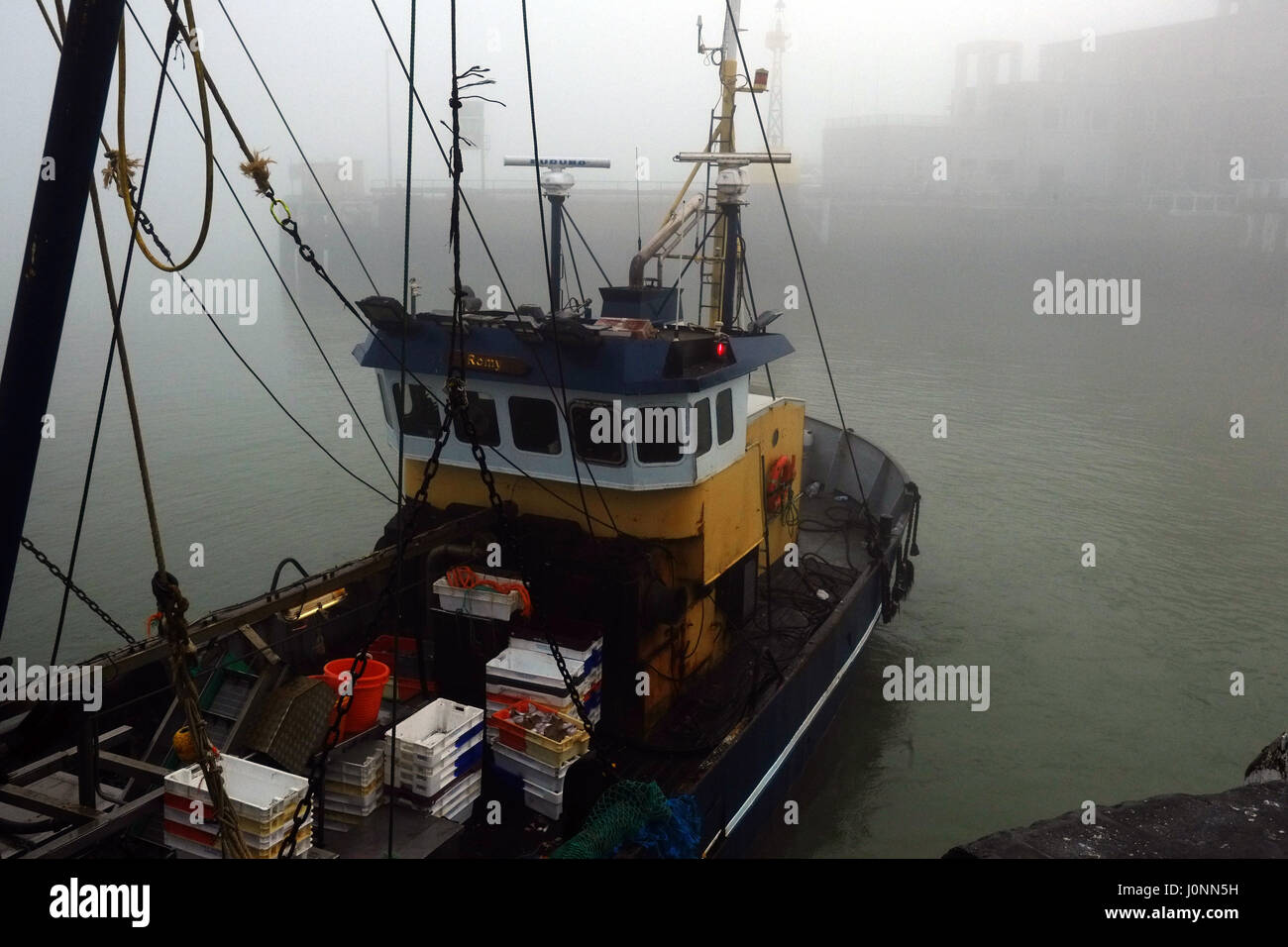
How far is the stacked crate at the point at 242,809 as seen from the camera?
6047 mm

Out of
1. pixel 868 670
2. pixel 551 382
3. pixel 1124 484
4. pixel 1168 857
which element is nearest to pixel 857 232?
pixel 1124 484

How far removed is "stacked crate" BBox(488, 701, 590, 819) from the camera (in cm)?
767

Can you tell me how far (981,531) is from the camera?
19.6 meters

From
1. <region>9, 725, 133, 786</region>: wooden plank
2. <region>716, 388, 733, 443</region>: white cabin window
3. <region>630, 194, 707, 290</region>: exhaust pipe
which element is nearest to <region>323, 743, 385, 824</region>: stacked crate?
<region>9, 725, 133, 786</region>: wooden plank

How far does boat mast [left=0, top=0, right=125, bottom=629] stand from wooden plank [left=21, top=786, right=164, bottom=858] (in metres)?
1.90

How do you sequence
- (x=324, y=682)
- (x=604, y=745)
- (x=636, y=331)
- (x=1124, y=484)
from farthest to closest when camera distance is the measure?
(x=1124, y=484) → (x=636, y=331) → (x=604, y=745) → (x=324, y=682)

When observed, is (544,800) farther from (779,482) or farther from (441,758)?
(779,482)

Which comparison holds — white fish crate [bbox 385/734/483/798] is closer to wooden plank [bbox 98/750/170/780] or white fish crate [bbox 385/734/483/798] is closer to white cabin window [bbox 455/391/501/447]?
wooden plank [bbox 98/750/170/780]

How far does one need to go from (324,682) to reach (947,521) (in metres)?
15.5

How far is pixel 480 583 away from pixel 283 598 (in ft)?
5.89

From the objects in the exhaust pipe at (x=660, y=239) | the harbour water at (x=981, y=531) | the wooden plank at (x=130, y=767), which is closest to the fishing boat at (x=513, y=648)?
the wooden plank at (x=130, y=767)

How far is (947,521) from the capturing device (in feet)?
66.1

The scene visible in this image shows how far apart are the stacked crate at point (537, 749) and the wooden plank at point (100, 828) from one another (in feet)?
8.54
